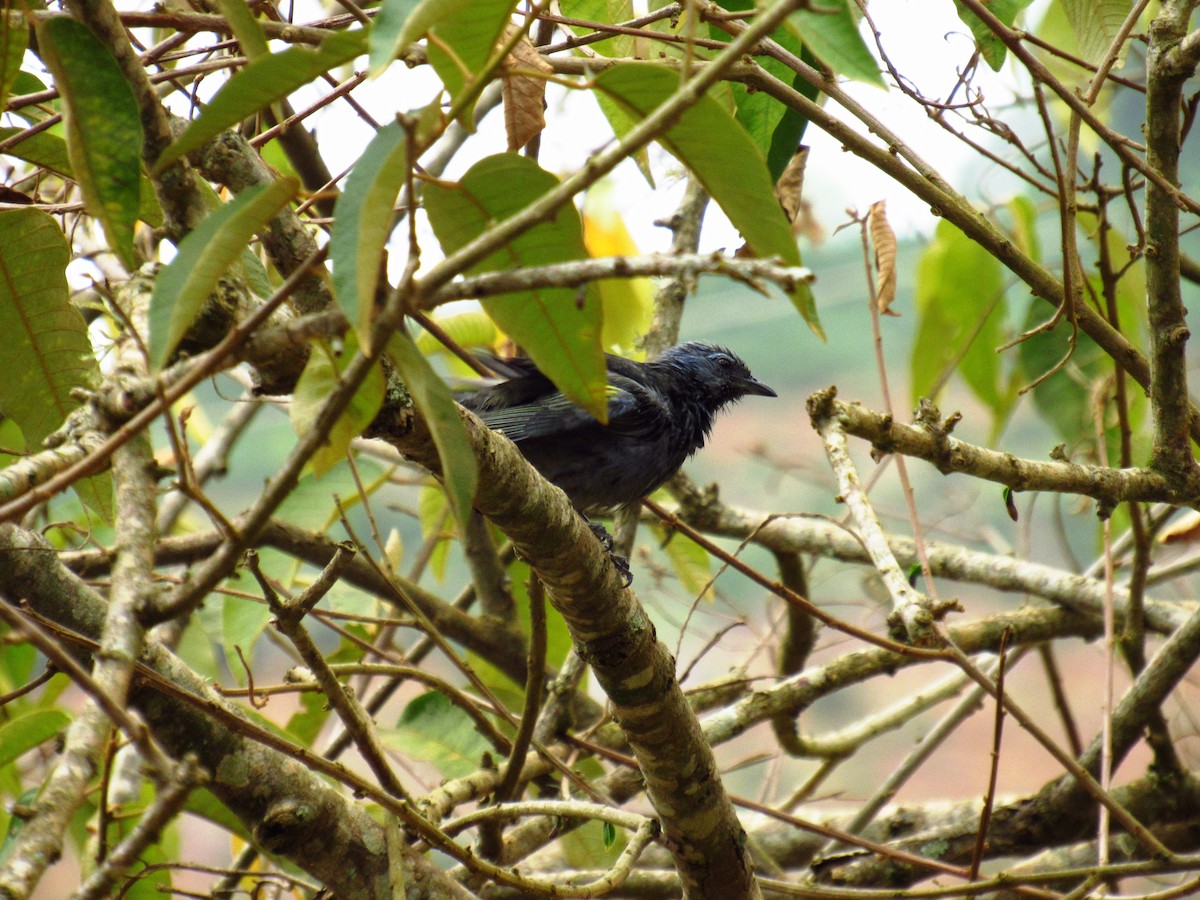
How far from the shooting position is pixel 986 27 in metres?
2.57

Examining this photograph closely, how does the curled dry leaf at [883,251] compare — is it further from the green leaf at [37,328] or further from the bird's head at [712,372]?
the bird's head at [712,372]

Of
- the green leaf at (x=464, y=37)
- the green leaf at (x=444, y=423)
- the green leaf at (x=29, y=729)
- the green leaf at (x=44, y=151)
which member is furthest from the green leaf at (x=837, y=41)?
the green leaf at (x=29, y=729)

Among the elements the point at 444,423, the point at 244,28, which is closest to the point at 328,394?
the point at 444,423

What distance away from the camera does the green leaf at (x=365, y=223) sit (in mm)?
1093

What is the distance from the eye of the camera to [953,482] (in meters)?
5.87

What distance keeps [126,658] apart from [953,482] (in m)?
5.39

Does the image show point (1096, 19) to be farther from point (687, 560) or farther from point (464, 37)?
point (687, 560)

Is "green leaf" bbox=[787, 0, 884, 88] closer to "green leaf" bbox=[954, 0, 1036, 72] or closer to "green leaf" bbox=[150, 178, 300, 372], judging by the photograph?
"green leaf" bbox=[150, 178, 300, 372]

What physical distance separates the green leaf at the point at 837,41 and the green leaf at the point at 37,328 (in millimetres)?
1362

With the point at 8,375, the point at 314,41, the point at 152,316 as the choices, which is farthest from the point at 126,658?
the point at 314,41

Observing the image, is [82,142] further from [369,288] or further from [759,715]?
[759,715]

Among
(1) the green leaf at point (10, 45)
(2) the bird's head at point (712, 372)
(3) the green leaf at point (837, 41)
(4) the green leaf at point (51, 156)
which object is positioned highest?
(2) the bird's head at point (712, 372)

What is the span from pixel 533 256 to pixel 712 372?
367 cm

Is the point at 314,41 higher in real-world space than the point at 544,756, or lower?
higher
